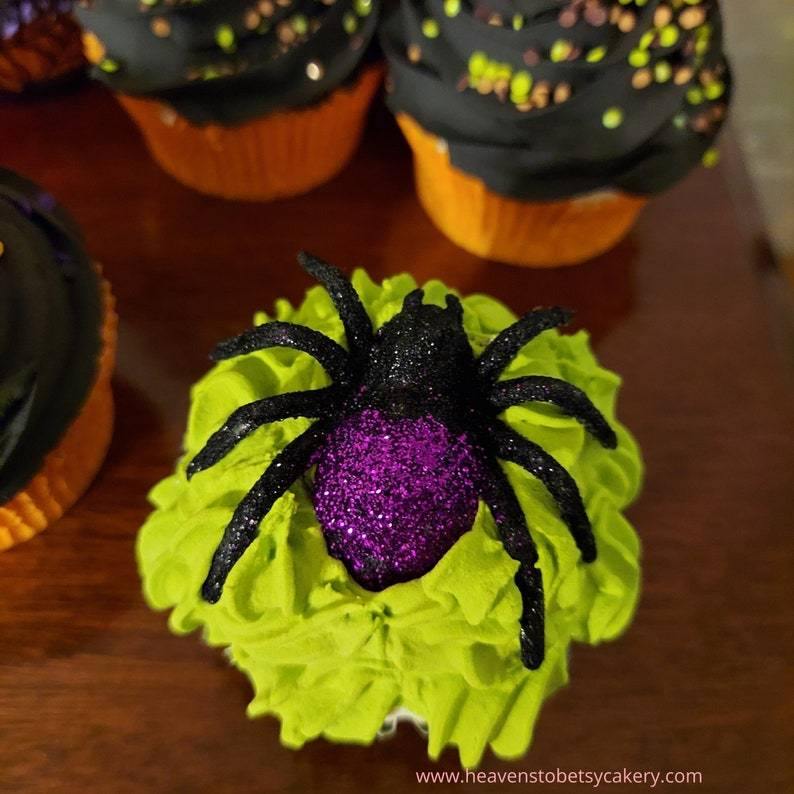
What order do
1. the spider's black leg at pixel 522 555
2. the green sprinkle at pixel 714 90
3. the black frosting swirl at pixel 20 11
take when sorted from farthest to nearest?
the black frosting swirl at pixel 20 11 → the green sprinkle at pixel 714 90 → the spider's black leg at pixel 522 555

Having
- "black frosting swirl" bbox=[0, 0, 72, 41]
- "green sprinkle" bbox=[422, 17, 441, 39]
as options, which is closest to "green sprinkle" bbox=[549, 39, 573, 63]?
"green sprinkle" bbox=[422, 17, 441, 39]

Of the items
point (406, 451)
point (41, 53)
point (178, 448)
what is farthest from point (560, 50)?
point (41, 53)

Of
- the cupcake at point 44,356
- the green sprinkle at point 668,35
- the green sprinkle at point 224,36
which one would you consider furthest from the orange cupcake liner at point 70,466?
the green sprinkle at point 668,35

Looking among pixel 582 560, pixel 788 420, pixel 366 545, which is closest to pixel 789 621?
pixel 788 420

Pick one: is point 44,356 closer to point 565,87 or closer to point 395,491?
point 395,491

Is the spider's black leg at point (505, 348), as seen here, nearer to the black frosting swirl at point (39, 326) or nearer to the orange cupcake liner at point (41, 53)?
the black frosting swirl at point (39, 326)

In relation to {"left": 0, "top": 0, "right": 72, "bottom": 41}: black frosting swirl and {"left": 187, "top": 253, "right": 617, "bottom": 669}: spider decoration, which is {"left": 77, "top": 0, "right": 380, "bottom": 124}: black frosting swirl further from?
{"left": 187, "top": 253, "right": 617, "bottom": 669}: spider decoration
